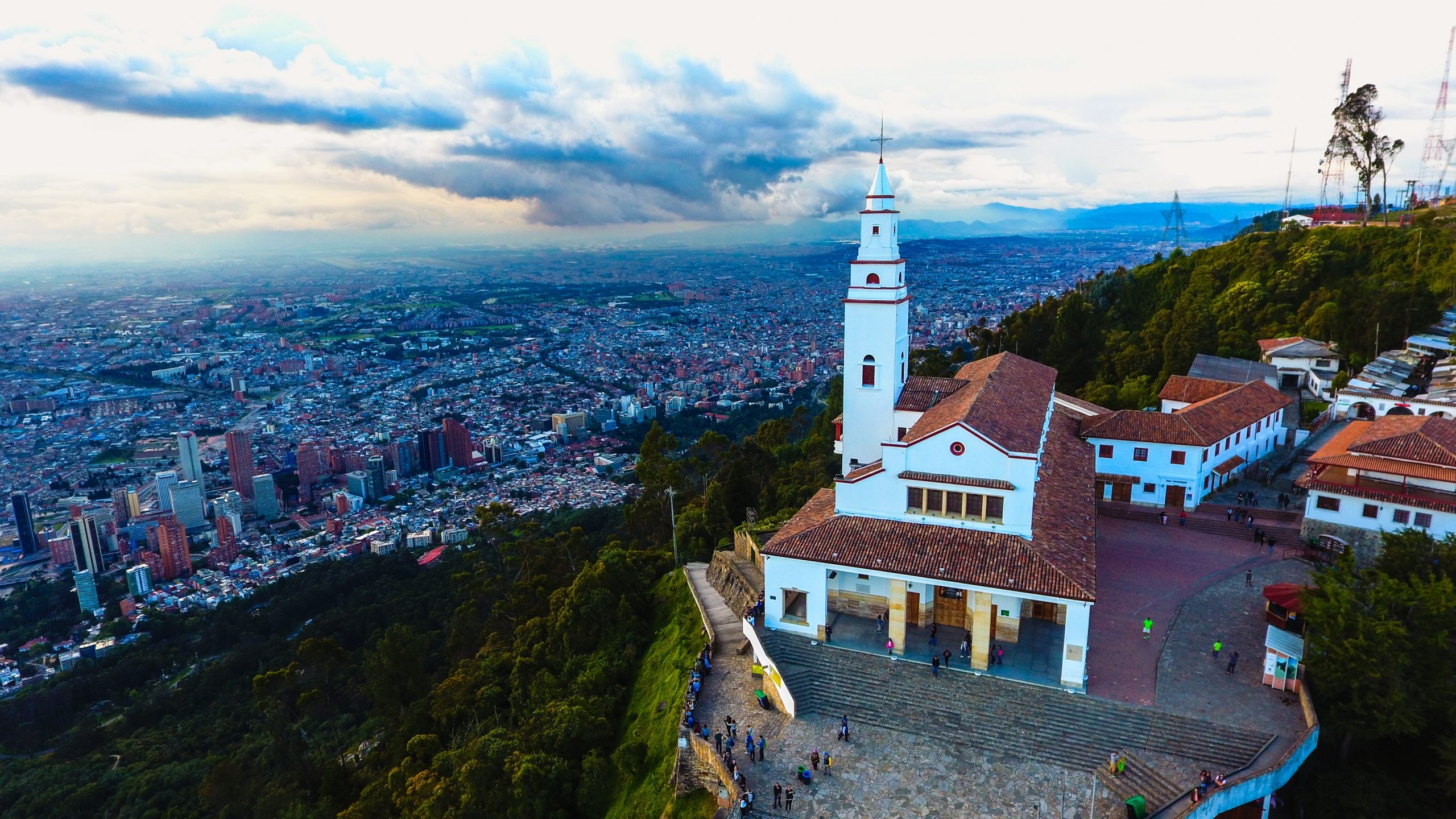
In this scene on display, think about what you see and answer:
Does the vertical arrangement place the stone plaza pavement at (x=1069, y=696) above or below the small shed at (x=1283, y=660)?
below

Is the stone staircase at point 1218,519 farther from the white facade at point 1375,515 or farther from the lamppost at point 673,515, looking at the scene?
the lamppost at point 673,515

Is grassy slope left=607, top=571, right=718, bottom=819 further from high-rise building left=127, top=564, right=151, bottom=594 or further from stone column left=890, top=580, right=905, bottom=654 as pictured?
high-rise building left=127, top=564, right=151, bottom=594

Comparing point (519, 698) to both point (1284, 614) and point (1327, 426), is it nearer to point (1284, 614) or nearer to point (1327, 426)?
point (1284, 614)

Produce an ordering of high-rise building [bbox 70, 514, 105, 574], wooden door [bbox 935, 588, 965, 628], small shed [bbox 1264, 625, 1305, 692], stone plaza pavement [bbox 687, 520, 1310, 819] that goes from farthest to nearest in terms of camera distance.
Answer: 1. high-rise building [bbox 70, 514, 105, 574]
2. wooden door [bbox 935, 588, 965, 628]
3. small shed [bbox 1264, 625, 1305, 692]
4. stone plaza pavement [bbox 687, 520, 1310, 819]

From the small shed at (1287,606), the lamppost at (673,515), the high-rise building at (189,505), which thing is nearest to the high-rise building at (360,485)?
the high-rise building at (189,505)

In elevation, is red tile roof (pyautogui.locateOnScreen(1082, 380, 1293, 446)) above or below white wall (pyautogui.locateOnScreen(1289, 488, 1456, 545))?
above

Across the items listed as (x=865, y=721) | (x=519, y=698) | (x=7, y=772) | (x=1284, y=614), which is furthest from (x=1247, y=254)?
(x=7, y=772)

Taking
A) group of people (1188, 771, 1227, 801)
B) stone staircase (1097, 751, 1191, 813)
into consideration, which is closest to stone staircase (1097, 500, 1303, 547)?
group of people (1188, 771, 1227, 801)
